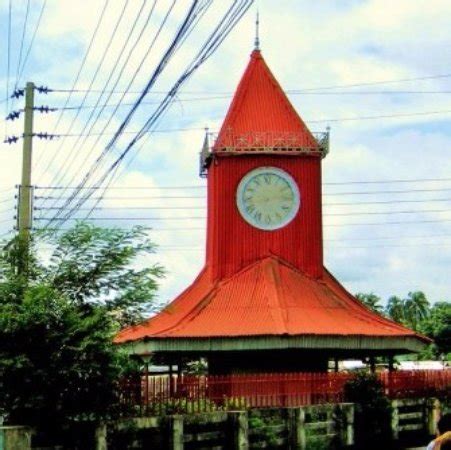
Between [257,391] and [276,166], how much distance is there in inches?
472

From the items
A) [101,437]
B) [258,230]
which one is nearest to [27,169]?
[258,230]

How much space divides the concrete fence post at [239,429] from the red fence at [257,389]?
865mm

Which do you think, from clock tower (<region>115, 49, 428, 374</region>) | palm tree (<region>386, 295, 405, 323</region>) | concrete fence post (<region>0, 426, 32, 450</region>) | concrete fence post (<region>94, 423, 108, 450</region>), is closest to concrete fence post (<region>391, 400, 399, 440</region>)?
clock tower (<region>115, 49, 428, 374</region>)

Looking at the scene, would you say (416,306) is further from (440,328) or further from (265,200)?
(265,200)

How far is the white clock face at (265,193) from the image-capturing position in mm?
34844

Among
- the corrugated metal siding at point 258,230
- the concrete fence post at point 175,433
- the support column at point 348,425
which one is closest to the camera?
the concrete fence post at point 175,433

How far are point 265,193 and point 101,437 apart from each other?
17.5 m

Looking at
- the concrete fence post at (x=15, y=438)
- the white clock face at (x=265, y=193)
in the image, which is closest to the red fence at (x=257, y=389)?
the concrete fence post at (x=15, y=438)

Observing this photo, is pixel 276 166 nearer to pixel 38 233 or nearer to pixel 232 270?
pixel 232 270

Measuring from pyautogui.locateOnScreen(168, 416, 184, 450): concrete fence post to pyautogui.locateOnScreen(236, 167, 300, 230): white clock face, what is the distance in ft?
50.1

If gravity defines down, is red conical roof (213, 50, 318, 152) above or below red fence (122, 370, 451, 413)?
above

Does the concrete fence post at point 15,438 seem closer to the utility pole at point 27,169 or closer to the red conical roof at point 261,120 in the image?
the utility pole at point 27,169

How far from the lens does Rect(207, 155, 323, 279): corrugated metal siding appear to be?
3472 cm

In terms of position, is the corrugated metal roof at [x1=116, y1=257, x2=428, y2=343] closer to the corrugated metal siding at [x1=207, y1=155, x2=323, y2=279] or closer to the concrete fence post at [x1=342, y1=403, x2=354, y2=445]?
the corrugated metal siding at [x1=207, y1=155, x2=323, y2=279]
